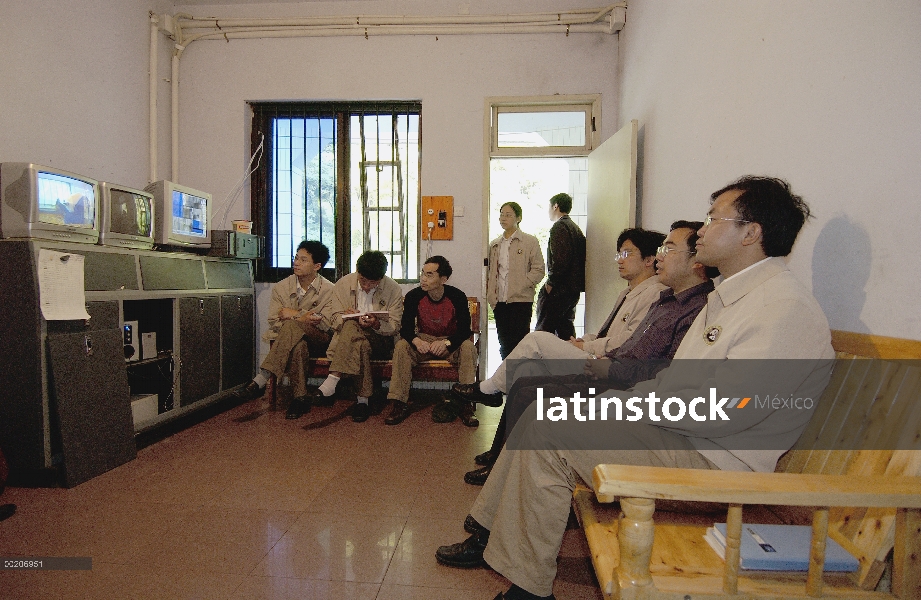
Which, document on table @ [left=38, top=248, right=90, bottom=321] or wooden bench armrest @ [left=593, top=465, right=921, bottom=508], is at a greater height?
document on table @ [left=38, top=248, right=90, bottom=321]

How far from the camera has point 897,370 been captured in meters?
1.13

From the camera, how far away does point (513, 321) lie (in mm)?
4125

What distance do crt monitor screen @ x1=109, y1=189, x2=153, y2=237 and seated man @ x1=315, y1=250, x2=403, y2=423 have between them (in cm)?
132

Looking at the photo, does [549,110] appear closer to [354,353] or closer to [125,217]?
[354,353]

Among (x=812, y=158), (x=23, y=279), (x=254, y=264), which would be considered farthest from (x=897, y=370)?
(x=254, y=264)

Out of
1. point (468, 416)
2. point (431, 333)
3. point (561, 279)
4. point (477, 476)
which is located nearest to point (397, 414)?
point (468, 416)

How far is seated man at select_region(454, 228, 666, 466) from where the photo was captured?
7.72 ft

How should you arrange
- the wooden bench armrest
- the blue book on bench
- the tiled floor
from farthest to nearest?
the tiled floor, the blue book on bench, the wooden bench armrest

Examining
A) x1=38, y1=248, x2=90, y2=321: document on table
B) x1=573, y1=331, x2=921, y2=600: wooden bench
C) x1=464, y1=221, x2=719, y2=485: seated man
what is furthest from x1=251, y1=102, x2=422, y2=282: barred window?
x1=573, y1=331, x2=921, y2=600: wooden bench

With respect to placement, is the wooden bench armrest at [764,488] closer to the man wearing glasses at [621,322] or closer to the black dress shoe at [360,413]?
the man wearing glasses at [621,322]

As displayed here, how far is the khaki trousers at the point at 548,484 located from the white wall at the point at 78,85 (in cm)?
347

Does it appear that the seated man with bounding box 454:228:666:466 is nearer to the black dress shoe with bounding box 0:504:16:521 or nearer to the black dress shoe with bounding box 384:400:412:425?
the black dress shoe with bounding box 384:400:412:425

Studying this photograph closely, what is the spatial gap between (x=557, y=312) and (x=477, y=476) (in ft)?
6.20

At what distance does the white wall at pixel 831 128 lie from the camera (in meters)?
1.27
